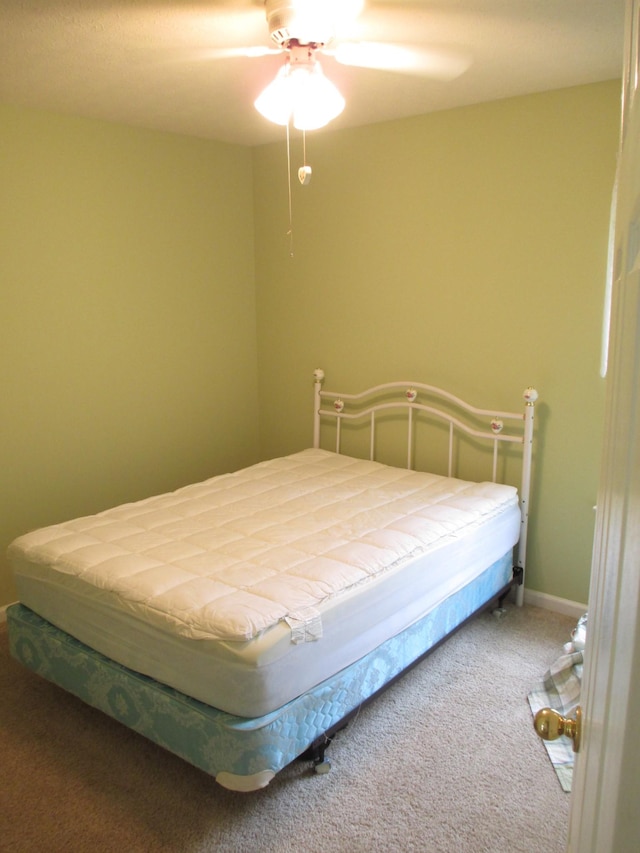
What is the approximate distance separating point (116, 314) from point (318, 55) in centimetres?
171

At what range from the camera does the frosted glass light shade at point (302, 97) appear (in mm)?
2260

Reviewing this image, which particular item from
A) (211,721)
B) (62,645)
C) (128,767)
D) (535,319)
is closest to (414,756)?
(211,721)

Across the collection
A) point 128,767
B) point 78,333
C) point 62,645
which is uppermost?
point 78,333

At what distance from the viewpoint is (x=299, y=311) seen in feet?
13.0

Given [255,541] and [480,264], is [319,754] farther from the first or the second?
[480,264]

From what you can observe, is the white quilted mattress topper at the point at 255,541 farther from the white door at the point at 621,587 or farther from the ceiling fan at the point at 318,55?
the ceiling fan at the point at 318,55

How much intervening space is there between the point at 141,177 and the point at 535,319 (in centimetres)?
216

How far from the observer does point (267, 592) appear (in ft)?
6.71

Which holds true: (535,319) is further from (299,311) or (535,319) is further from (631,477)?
(631,477)

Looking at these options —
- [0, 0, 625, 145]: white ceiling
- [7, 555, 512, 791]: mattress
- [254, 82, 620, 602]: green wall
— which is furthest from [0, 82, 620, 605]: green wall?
[7, 555, 512, 791]: mattress

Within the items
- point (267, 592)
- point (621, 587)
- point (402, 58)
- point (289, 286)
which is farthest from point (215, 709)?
point (289, 286)

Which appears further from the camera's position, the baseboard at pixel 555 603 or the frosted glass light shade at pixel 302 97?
the baseboard at pixel 555 603

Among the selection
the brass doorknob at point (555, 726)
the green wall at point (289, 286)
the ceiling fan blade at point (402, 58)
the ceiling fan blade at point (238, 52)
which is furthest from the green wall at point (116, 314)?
the brass doorknob at point (555, 726)

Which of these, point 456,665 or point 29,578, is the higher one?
point 29,578
